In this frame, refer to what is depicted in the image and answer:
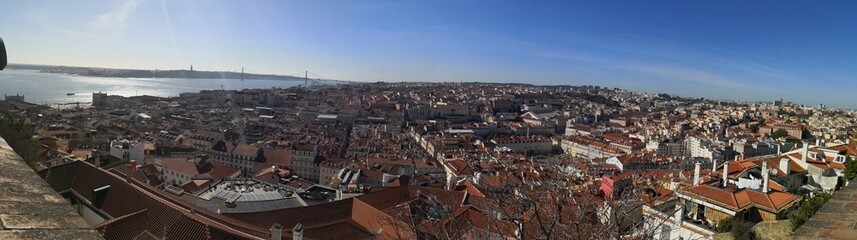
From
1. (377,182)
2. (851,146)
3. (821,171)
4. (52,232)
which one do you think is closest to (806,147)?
(821,171)

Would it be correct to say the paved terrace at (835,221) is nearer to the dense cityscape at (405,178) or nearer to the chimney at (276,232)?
the dense cityscape at (405,178)

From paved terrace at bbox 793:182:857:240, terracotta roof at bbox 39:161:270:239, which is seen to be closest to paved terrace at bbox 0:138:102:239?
paved terrace at bbox 793:182:857:240

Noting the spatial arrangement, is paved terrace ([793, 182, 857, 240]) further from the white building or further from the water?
the water

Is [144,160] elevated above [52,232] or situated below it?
below

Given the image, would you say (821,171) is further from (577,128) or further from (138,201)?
(577,128)

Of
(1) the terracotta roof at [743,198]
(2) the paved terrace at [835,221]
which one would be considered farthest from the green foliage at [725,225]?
(2) the paved terrace at [835,221]

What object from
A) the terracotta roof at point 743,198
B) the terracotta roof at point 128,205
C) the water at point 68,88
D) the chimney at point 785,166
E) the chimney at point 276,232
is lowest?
the water at point 68,88
